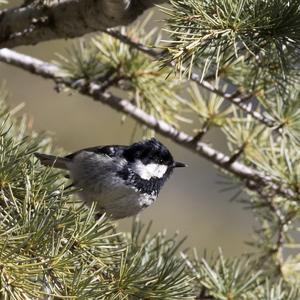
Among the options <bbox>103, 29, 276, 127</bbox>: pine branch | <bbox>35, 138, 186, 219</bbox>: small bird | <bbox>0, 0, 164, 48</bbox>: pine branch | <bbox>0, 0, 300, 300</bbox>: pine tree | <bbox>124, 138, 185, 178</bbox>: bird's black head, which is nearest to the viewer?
<bbox>0, 0, 300, 300</bbox>: pine tree

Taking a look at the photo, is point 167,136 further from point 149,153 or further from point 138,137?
point 138,137

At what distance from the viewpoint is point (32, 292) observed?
1.26m

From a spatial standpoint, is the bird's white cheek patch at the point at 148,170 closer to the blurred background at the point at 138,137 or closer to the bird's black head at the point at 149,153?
the bird's black head at the point at 149,153

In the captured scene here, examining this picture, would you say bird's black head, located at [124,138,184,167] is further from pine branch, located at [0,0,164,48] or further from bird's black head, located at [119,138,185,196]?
pine branch, located at [0,0,164,48]

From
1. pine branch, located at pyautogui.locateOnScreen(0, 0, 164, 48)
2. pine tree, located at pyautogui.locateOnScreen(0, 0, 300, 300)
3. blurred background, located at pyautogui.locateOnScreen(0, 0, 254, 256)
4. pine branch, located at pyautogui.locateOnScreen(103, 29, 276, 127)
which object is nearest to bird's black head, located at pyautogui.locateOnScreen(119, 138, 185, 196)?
pine tree, located at pyautogui.locateOnScreen(0, 0, 300, 300)

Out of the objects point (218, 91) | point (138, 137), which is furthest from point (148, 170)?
point (138, 137)

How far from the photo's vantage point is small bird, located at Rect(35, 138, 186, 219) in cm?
217

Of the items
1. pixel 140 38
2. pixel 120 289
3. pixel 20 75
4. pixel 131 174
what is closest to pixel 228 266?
pixel 131 174

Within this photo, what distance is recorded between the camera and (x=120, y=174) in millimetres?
2242

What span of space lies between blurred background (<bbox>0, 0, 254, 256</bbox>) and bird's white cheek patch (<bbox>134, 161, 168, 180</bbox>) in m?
2.25

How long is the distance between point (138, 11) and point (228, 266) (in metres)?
0.72

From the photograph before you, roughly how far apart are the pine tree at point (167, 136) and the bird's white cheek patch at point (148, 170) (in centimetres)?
12

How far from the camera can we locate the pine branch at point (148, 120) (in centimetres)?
219

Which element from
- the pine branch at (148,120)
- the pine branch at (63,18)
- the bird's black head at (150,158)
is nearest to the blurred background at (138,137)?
the bird's black head at (150,158)
